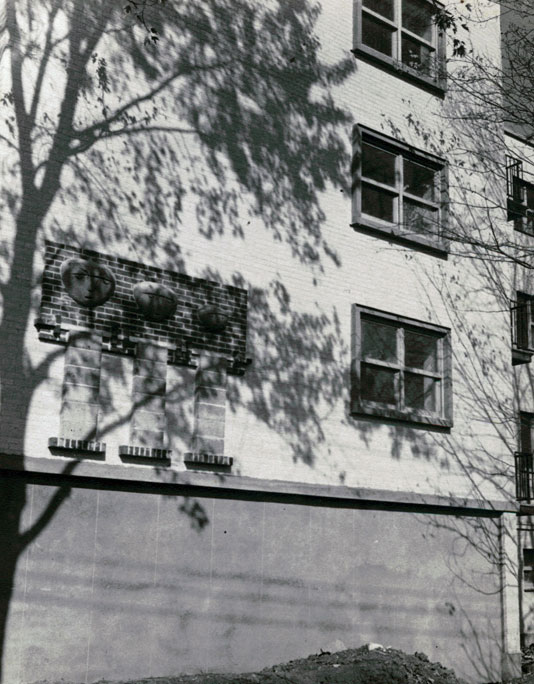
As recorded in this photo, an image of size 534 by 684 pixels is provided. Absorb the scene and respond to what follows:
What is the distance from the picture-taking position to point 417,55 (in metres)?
17.7

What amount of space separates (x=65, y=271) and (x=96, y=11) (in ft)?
12.8

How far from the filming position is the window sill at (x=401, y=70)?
53.3ft

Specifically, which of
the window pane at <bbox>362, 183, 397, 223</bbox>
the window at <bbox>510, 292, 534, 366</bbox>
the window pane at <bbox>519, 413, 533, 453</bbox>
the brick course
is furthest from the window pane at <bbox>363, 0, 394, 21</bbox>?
the window pane at <bbox>519, 413, 533, 453</bbox>

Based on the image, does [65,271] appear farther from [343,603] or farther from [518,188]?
[518,188]

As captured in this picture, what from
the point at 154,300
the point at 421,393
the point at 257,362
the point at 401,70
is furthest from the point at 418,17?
the point at 154,300

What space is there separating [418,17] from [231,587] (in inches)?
476

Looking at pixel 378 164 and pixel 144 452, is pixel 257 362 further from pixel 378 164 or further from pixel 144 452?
pixel 378 164

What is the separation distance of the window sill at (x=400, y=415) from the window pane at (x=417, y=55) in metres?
6.98

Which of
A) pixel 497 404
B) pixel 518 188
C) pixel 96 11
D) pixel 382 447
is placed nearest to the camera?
pixel 96 11

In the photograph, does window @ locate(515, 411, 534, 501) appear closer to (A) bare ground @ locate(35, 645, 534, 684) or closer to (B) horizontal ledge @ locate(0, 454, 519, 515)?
(B) horizontal ledge @ locate(0, 454, 519, 515)

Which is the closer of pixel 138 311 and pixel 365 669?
pixel 365 669

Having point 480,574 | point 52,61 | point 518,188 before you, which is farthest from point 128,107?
point 518,188

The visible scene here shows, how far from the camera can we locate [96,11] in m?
12.4

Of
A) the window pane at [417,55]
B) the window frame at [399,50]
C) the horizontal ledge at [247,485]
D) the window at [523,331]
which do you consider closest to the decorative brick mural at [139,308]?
the horizontal ledge at [247,485]
